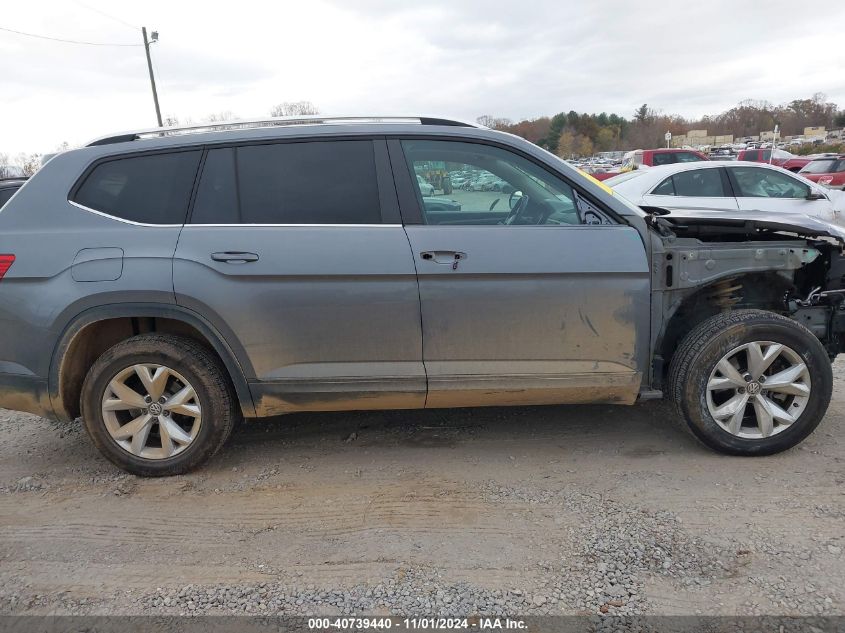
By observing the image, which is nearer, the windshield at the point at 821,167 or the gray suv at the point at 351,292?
the gray suv at the point at 351,292

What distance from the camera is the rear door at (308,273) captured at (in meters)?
3.07

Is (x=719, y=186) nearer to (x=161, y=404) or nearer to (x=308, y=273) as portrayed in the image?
(x=308, y=273)

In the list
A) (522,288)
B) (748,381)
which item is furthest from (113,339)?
(748,381)

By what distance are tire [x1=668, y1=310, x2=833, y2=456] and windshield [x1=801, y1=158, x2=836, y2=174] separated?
52.8 ft

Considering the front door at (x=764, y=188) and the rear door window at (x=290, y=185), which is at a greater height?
the rear door window at (x=290, y=185)

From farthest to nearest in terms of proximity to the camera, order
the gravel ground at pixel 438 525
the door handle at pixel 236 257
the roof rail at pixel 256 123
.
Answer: the roof rail at pixel 256 123
the door handle at pixel 236 257
the gravel ground at pixel 438 525

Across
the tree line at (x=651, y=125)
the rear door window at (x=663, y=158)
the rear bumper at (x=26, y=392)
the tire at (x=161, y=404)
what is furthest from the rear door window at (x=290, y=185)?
the tree line at (x=651, y=125)

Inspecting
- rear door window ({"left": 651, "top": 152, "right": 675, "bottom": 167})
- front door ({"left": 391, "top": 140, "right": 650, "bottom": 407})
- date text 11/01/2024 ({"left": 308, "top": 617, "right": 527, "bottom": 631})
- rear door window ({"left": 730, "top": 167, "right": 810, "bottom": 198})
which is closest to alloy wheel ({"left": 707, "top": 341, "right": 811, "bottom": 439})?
front door ({"left": 391, "top": 140, "right": 650, "bottom": 407})

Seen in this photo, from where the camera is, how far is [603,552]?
256 centimetres

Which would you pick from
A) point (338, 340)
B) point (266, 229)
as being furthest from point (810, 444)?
point (266, 229)

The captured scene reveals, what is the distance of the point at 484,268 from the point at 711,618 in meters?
1.76

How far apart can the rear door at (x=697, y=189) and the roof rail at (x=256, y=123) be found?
17.3 ft

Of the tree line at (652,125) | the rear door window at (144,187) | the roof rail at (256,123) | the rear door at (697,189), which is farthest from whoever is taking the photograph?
the tree line at (652,125)

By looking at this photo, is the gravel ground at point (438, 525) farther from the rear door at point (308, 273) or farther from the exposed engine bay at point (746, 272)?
the exposed engine bay at point (746, 272)
